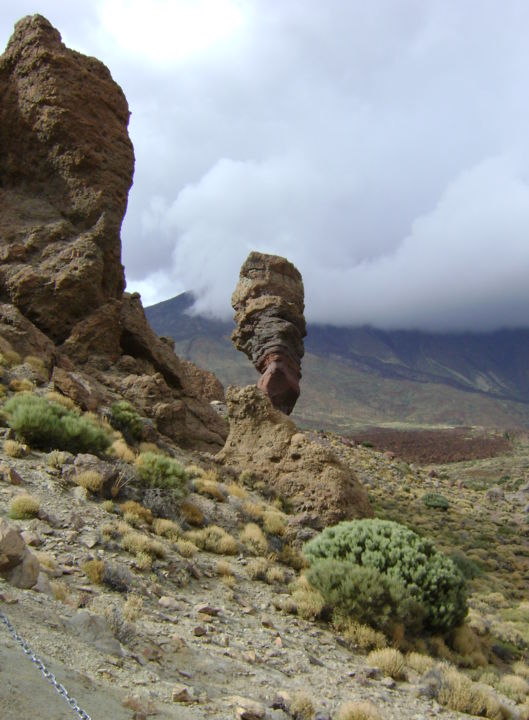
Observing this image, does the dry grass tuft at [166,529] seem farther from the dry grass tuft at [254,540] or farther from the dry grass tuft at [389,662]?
the dry grass tuft at [389,662]

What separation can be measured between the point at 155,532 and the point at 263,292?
723 inches

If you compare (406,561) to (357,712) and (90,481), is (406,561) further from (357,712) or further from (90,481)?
(90,481)

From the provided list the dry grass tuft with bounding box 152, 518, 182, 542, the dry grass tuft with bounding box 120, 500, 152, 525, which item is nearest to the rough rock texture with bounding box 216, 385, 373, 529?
the dry grass tuft with bounding box 152, 518, 182, 542

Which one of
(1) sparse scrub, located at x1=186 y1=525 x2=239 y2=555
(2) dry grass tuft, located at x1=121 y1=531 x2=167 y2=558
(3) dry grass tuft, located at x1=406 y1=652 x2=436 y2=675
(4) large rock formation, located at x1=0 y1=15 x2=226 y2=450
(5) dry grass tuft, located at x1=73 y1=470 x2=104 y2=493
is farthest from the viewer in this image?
(4) large rock formation, located at x1=0 y1=15 x2=226 y2=450

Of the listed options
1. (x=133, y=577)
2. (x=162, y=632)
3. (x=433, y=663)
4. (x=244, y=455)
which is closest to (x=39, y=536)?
(x=133, y=577)

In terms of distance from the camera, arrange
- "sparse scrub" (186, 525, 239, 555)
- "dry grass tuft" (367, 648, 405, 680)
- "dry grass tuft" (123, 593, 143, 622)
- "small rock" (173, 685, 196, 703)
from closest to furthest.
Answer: "small rock" (173, 685, 196, 703) → "dry grass tuft" (123, 593, 143, 622) → "dry grass tuft" (367, 648, 405, 680) → "sparse scrub" (186, 525, 239, 555)

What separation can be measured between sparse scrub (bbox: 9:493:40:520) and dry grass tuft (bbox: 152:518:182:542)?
2.12m

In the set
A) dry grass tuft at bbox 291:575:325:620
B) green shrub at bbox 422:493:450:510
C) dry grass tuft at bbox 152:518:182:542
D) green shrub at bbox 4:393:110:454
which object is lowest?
green shrub at bbox 422:493:450:510

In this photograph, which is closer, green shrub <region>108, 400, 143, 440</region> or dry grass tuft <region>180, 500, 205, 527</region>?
dry grass tuft <region>180, 500, 205, 527</region>

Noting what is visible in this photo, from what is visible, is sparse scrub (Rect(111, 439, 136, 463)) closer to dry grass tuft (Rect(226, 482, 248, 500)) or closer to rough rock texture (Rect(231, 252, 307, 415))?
dry grass tuft (Rect(226, 482, 248, 500))

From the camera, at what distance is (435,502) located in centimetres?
2623

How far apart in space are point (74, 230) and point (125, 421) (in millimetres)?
8372

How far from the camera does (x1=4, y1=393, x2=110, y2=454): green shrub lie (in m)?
10.8

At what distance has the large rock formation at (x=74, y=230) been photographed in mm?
18016
